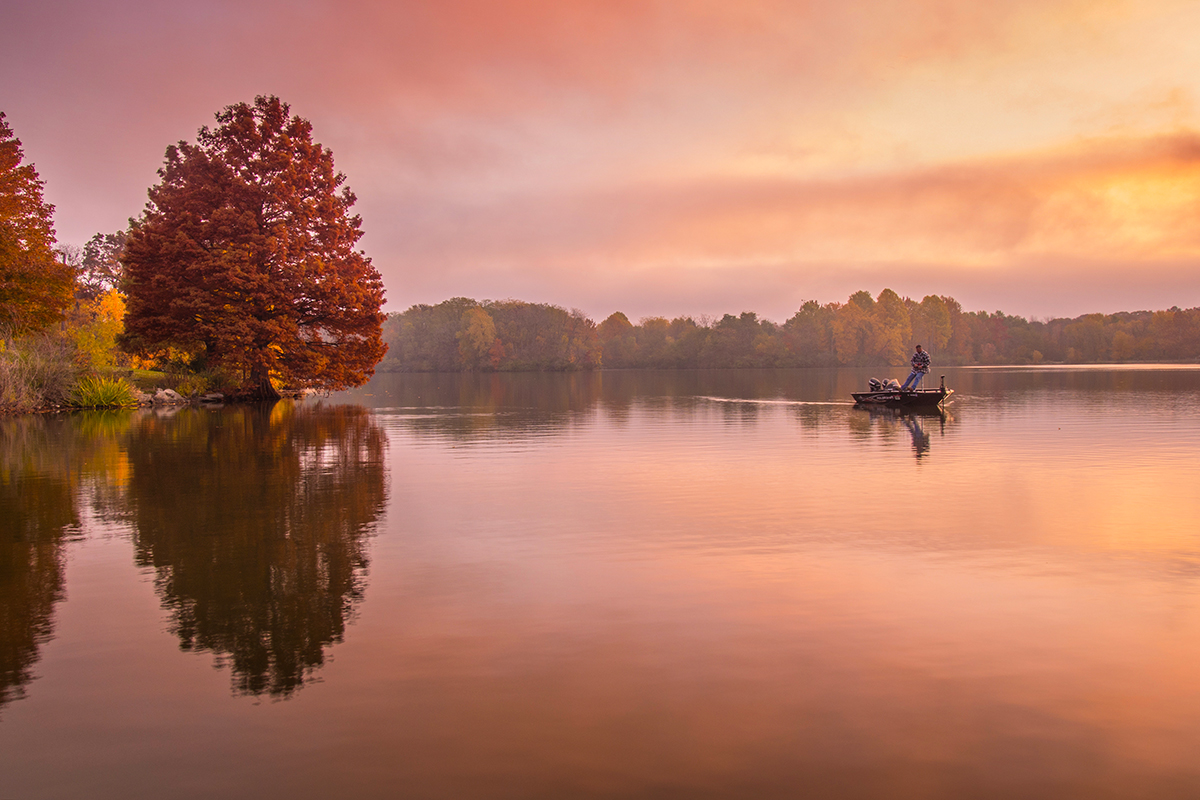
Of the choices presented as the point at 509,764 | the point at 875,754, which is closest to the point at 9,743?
the point at 509,764

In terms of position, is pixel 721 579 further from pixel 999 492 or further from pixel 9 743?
pixel 999 492

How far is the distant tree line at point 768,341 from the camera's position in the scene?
14625 centimetres

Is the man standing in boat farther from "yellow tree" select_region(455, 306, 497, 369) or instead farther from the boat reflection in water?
"yellow tree" select_region(455, 306, 497, 369)

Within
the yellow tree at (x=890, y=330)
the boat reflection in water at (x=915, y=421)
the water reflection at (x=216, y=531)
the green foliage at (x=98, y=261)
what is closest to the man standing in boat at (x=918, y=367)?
the boat reflection in water at (x=915, y=421)

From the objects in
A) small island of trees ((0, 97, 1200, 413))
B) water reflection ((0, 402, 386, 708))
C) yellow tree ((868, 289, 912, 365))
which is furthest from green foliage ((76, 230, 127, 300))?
yellow tree ((868, 289, 912, 365))

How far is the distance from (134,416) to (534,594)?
29.7 meters

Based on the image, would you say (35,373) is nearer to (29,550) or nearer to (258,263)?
(258,263)

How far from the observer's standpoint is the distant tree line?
146250 mm

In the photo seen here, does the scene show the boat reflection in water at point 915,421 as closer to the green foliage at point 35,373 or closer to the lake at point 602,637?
the lake at point 602,637

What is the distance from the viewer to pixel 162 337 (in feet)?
128

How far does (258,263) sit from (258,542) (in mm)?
32239

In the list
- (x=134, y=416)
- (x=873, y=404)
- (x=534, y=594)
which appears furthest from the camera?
(x=873, y=404)

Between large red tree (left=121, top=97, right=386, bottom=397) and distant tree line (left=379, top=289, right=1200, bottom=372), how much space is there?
99992mm

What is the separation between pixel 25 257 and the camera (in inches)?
1261
